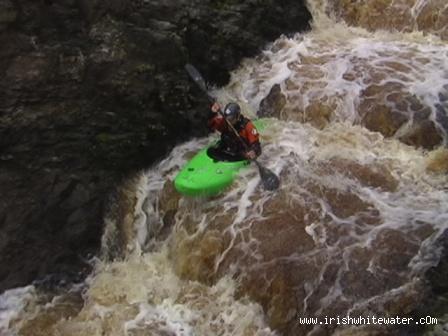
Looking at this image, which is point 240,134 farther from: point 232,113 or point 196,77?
point 196,77

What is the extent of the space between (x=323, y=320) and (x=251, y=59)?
4489 millimetres

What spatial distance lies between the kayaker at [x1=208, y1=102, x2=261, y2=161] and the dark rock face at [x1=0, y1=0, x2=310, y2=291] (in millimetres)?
702

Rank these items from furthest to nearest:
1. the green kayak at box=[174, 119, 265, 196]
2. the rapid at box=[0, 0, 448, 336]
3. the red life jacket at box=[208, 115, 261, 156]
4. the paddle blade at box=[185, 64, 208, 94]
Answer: the paddle blade at box=[185, 64, 208, 94], the red life jacket at box=[208, 115, 261, 156], the green kayak at box=[174, 119, 265, 196], the rapid at box=[0, 0, 448, 336]

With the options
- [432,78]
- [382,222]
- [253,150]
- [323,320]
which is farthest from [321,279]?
[432,78]

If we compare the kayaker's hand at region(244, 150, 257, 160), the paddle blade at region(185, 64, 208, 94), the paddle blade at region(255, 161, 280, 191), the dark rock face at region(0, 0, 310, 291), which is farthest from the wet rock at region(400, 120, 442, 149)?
the dark rock face at region(0, 0, 310, 291)

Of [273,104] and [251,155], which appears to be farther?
[273,104]

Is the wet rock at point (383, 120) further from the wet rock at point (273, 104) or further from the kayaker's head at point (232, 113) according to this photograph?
the kayaker's head at point (232, 113)

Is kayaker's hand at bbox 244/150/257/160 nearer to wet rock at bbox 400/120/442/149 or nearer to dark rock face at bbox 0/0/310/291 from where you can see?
dark rock face at bbox 0/0/310/291

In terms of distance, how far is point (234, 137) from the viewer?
6426mm

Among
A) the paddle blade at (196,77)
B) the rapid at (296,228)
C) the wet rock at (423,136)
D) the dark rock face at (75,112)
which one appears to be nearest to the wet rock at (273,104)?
the rapid at (296,228)

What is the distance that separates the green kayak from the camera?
19.9ft

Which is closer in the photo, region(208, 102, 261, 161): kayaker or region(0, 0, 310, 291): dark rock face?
region(0, 0, 310, 291): dark rock face

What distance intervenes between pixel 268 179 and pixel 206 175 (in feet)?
2.17

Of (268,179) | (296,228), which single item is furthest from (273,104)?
(296,228)
